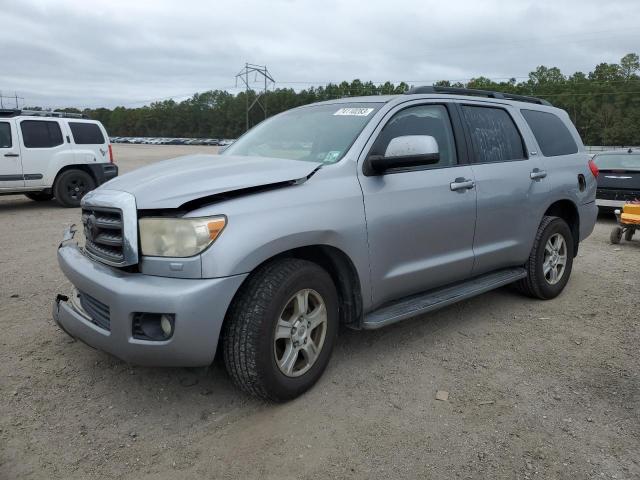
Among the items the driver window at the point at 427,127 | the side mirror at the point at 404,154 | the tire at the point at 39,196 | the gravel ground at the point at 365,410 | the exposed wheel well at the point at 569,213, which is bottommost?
the gravel ground at the point at 365,410

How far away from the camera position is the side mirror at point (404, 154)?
3320 millimetres

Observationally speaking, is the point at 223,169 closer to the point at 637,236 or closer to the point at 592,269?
the point at 592,269

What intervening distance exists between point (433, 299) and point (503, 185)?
1.25 meters

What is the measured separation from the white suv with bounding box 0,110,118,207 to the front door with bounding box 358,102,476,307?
29.9 feet

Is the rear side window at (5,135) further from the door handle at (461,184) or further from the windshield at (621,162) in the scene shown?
the windshield at (621,162)

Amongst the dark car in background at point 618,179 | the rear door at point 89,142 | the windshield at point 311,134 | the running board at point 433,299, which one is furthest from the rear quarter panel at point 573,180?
the rear door at point 89,142

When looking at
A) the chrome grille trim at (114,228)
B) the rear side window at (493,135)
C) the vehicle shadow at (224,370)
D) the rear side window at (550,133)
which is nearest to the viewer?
the chrome grille trim at (114,228)

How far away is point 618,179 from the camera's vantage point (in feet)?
33.2

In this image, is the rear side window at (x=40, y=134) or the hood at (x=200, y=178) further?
the rear side window at (x=40, y=134)

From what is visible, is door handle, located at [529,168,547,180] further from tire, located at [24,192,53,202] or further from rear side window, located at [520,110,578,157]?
tire, located at [24,192,53,202]

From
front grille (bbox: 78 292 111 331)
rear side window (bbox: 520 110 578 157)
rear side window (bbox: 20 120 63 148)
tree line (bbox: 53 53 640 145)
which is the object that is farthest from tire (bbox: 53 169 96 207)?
tree line (bbox: 53 53 640 145)

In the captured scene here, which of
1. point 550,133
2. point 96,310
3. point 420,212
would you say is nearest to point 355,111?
point 420,212

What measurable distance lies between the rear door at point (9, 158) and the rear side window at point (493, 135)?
9290mm

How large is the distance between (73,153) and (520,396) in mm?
10437
